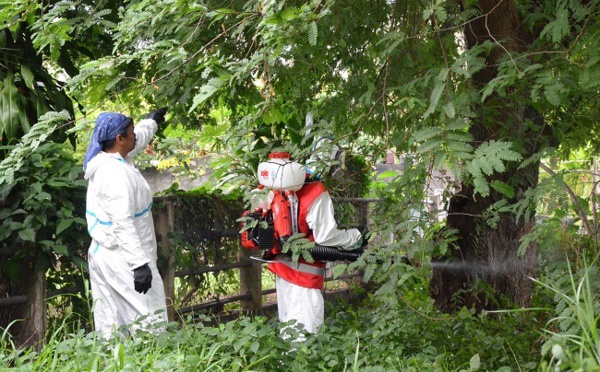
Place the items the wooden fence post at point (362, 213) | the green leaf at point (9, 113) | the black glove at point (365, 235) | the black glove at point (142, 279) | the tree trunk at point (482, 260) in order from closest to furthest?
the black glove at point (365, 235) → the black glove at point (142, 279) → the green leaf at point (9, 113) → the tree trunk at point (482, 260) → the wooden fence post at point (362, 213)

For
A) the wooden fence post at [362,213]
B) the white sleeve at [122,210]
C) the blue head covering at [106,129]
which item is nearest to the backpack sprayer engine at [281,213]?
the white sleeve at [122,210]


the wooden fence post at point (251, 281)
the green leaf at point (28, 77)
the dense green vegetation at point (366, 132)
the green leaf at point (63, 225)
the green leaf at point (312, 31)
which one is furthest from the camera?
the wooden fence post at point (251, 281)

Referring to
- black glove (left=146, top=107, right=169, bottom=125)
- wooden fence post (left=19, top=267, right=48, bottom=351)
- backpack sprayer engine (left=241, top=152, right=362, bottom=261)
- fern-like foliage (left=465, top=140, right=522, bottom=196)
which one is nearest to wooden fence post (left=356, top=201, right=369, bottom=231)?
backpack sprayer engine (left=241, top=152, right=362, bottom=261)

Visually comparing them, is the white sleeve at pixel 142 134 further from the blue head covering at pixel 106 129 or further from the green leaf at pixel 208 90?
the green leaf at pixel 208 90

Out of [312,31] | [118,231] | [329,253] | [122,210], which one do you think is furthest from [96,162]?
[312,31]

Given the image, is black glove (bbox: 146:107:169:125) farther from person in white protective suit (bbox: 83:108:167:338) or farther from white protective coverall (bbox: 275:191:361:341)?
white protective coverall (bbox: 275:191:361:341)

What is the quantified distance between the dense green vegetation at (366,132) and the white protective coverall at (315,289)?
19 cm

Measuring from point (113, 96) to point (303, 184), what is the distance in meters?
1.50

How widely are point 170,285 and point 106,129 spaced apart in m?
2.00

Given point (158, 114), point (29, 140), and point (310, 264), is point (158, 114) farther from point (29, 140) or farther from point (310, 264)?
point (29, 140)

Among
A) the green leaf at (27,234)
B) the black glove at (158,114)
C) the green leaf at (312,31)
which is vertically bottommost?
the green leaf at (27,234)

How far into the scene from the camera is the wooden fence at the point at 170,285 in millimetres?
6227

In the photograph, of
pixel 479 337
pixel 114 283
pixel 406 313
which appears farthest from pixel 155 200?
pixel 479 337

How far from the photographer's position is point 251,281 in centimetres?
862
